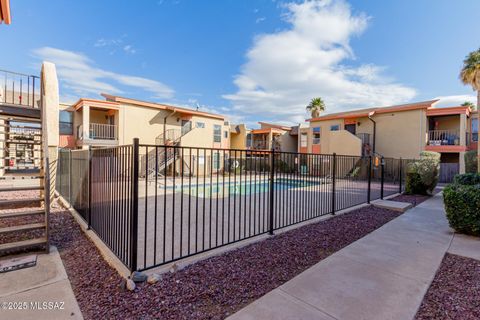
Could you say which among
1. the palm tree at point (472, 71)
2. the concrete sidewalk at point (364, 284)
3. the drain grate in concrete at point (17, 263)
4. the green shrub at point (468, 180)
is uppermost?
the palm tree at point (472, 71)

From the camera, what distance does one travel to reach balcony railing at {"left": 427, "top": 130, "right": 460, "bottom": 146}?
16.4 m

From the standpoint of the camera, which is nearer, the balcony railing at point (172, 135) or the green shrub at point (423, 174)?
the green shrub at point (423, 174)

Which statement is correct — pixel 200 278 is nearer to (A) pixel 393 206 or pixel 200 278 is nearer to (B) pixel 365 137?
(A) pixel 393 206

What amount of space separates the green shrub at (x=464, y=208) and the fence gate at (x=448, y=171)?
14959 mm

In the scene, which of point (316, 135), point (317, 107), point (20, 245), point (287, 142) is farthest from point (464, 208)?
point (317, 107)

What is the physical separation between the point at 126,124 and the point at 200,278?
1772 cm

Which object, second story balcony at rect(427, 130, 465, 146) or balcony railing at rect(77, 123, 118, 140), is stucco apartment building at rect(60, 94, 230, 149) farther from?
second story balcony at rect(427, 130, 465, 146)

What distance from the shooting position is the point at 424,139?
16922mm

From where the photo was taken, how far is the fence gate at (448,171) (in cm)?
1631

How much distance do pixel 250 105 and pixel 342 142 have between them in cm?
1703

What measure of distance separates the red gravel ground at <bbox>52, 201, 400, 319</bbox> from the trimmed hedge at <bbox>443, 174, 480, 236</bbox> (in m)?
2.41

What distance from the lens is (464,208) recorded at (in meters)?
5.05

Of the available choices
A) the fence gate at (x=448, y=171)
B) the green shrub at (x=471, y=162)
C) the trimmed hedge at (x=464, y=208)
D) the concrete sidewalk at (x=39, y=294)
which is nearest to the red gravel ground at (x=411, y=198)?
the trimmed hedge at (x=464, y=208)

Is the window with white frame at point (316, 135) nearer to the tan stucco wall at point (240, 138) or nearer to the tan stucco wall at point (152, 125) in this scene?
the tan stucco wall at point (240, 138)
